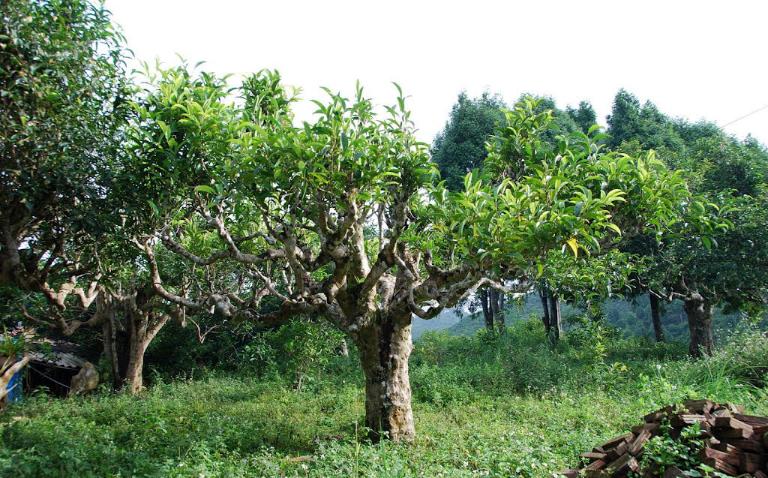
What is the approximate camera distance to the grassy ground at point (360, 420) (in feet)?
16.1

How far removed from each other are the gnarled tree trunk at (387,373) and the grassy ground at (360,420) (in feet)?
0.94

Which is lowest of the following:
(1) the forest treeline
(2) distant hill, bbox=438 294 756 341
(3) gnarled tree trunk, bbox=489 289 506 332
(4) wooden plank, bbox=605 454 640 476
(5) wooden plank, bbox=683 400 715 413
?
(2) distant hill, bbox=438 294 756 341

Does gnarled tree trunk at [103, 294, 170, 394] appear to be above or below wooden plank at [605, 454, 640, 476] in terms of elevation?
above

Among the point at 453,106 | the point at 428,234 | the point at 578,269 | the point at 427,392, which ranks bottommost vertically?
the point at 427,392

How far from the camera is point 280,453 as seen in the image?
577 cm

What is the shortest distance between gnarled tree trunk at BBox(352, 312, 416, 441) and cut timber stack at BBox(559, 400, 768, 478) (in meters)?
2.17

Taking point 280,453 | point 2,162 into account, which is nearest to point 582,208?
point 280,453

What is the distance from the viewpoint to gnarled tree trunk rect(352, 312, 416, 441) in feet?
19.9

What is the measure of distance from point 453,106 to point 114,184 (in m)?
15.8

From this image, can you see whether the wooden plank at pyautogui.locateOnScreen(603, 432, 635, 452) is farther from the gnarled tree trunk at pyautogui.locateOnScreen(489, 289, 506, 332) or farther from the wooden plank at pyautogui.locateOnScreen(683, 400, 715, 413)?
the gnarled tree trunk at pyautogui.locateOnScreen(489, 289, 506, 332)

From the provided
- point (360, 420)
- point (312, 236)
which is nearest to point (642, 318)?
point (312, 236)

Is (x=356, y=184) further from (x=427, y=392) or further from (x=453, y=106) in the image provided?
(x=453, y=106)

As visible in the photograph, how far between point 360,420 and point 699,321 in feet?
36.3

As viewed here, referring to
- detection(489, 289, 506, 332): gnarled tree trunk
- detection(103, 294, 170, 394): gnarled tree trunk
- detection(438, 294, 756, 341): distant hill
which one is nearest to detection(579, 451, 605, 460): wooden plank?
detection(103, 294, 170, 394): gnarled tree trunk
